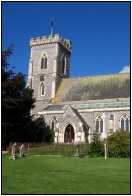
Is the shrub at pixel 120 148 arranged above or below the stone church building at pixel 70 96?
below

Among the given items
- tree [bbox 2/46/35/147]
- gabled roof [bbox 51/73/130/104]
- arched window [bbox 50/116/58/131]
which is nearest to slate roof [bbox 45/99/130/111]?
gabled roof [bbox 51/73/130/104]

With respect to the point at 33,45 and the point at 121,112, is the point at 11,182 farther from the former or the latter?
the point at 33,45

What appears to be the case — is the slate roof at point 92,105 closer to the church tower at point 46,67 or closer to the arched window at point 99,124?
the arched window at point 99,124

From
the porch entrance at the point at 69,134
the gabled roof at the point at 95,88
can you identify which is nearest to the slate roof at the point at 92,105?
the gabled roof at the point at 95,88

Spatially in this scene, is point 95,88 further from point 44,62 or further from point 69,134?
point 44,62

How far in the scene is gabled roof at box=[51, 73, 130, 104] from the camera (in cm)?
4147

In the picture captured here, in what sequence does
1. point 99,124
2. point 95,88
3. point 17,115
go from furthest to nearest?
point 95,88, point 99,124, point 17,115

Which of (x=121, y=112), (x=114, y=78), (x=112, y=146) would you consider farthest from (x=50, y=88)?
(x=112, y=146)

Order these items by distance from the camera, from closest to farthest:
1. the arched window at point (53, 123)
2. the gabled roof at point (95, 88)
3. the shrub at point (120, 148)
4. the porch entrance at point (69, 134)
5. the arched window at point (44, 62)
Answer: the shrub at point (120, 148)
the porch entrance at point (69, 134)
the arched window at point (53, 123)
the gabled roof at point (95, 88)
the arched window at point (44, 62)

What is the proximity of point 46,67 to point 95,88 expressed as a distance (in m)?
10.0

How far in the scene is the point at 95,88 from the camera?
143 ft

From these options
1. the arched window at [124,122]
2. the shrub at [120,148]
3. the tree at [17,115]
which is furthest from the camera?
the arched window at [124,122]

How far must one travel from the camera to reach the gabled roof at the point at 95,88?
4147cm

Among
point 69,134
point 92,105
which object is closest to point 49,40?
A: point 92,105
